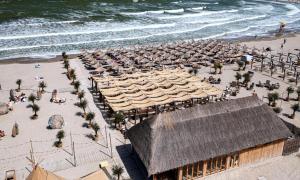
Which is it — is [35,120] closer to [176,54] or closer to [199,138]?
[199,138]

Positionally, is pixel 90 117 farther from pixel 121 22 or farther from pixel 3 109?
pixel 121 22

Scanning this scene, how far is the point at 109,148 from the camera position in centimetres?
2423

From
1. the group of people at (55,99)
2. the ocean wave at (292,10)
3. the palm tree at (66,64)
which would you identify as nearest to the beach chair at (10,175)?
the group of people at (55,99)

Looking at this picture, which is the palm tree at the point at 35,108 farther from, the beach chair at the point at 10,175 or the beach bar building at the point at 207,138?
the beach bar building at the point at 207,138

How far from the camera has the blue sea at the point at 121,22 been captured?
184ft

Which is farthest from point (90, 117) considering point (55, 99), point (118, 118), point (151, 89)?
point (55, 99)

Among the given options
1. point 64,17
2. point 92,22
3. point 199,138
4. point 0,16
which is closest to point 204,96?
point 199,138

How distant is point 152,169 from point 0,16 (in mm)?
64352

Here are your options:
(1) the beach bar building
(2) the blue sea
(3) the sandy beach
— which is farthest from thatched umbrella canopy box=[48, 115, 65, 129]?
(2) the blue sea

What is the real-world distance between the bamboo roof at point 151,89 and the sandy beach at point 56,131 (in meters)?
1.99

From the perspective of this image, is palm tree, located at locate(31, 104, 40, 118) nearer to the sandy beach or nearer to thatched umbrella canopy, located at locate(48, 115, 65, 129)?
the sandy beach

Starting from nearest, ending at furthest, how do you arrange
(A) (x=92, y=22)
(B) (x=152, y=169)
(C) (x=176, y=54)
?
(B) (x=152, y=169) → (C) (x=176, y=54) → (A) (x=92, y=22)

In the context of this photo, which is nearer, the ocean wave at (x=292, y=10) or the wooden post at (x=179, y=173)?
the wooden post at (x=179, y=173)

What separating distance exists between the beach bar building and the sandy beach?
8.31 feet
